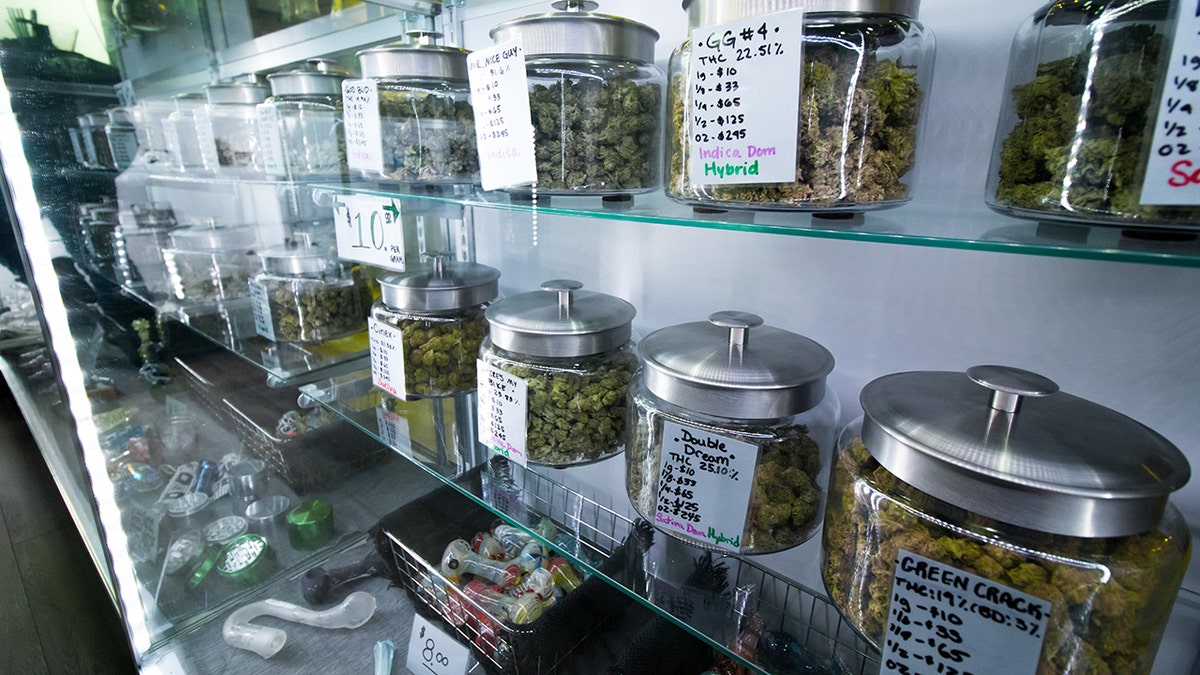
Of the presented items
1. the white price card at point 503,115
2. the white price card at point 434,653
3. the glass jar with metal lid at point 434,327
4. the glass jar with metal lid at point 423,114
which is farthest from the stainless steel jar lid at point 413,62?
the white price card at point 434,653

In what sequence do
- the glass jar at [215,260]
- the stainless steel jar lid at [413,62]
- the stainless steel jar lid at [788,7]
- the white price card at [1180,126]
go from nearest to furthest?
1. the white price card at [1180,126]
2. the stainless steel jar lid at [788,7]
3. the stainless steel jar lid at [413,62]
4. the glass jar at [215,260]

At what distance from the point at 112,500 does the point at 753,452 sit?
4.63ft

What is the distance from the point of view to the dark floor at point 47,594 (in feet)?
4.42

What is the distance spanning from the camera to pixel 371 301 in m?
1.09

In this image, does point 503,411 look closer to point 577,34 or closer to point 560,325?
point 560,325

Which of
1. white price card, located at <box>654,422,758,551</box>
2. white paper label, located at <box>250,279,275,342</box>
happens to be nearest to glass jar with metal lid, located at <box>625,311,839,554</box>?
white price card, located at <box>654,422,758,551</box>

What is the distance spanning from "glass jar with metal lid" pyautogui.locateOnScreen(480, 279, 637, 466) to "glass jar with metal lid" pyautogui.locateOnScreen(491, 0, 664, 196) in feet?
0.50

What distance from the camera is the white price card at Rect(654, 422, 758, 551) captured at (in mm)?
498

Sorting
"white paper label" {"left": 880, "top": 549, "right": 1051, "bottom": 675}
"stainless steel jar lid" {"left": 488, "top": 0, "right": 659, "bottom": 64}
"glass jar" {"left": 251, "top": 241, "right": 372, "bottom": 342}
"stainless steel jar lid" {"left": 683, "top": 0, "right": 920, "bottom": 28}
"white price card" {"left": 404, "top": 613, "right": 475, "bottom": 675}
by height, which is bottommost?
"white price card" {"left": 404, "top": 613, "right": 475, "bottom": 675}

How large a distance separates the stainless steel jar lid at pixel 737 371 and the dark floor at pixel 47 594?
1.55 metres

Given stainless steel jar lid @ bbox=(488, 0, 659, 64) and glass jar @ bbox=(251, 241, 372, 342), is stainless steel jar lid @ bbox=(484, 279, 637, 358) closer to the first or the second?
stainless steel jar lid @ bbox=(488, 0, 659, 64)

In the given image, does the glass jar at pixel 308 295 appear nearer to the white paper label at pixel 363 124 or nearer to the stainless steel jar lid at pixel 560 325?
the white paper label at pixel 363 124

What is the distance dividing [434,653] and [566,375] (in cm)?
59

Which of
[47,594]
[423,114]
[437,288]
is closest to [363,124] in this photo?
[423,114]
